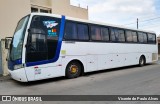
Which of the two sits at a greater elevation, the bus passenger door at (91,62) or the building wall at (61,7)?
the building wall at (61,7)

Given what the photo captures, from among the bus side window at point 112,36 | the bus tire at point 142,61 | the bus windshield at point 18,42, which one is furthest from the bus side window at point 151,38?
the bus windshield at point 18,42

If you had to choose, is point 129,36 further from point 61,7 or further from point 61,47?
point 61,7

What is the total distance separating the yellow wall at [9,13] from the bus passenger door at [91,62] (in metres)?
7.74

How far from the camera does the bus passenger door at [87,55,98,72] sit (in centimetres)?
1146

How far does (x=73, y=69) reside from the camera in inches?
424

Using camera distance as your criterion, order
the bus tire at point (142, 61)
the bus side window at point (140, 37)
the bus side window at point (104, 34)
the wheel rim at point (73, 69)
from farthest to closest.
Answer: the bus tire at point (142, 61) → the bus side window at point (140, 37) → the bus side window at point (104, 34) → the wheel rim at point (73, 69)

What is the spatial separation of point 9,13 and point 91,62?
330 inches

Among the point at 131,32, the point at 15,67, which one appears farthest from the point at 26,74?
the point at 131,32

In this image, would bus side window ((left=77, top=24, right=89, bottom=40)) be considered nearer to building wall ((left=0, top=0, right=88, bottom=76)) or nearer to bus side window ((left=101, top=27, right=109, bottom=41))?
bus side window ((left=101, top=27, right=109, bottom=41))

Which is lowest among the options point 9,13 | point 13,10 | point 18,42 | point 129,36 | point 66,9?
point 18,42

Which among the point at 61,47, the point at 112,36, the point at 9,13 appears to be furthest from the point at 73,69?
the point at 9,13

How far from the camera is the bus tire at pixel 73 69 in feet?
34.5

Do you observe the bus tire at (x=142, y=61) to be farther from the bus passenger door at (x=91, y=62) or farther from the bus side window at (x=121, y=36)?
the bus passenger door at (x=91, y=62)

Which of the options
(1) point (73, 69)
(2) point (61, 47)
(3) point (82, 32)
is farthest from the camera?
(3) point (82, 32)
